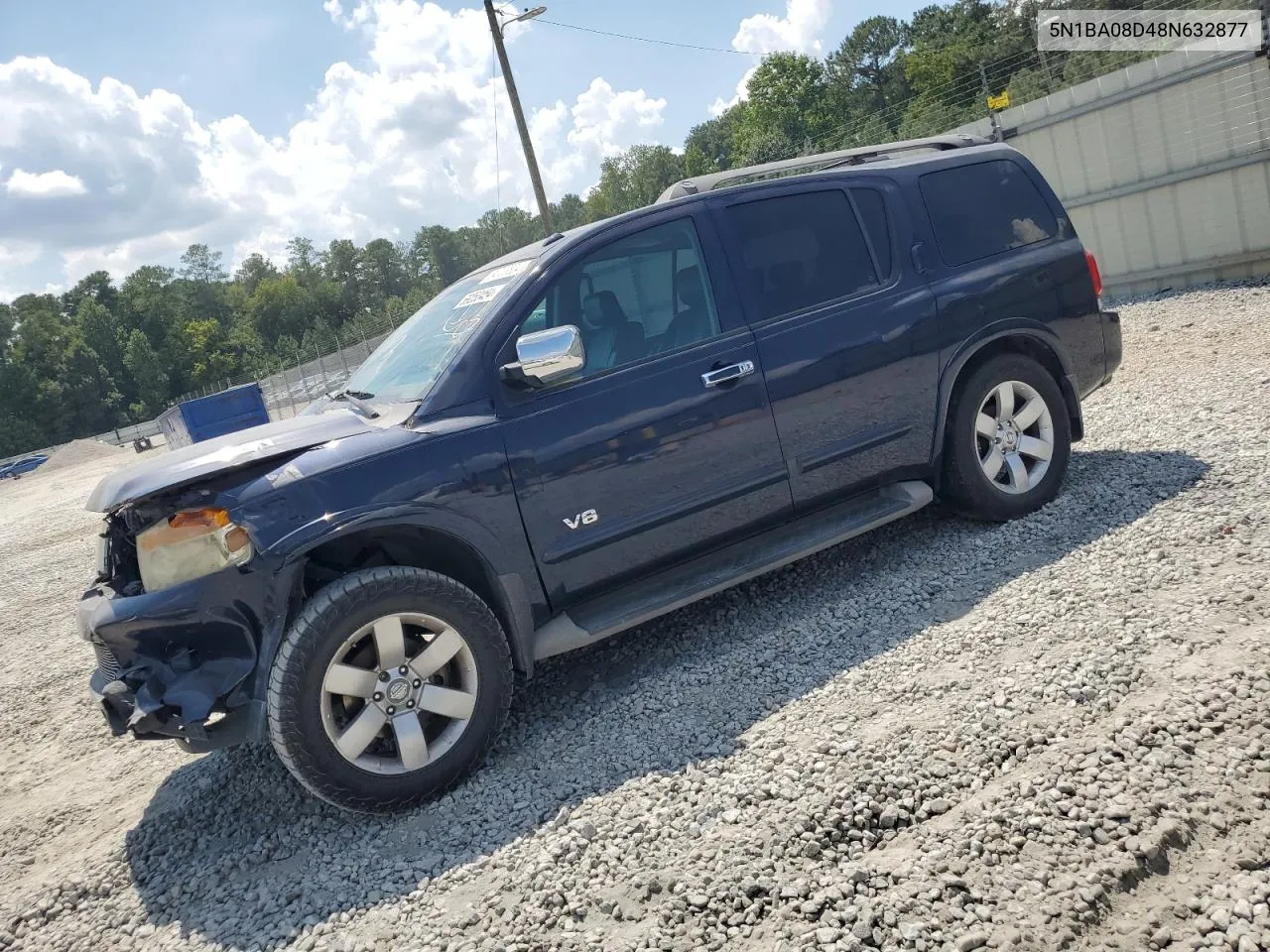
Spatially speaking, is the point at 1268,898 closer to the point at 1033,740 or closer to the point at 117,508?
the point at 1033,740

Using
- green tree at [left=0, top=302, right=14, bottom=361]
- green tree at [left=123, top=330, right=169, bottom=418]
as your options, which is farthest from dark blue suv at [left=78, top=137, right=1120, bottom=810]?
green tree at [left=0, top=302, right=14, bottom=361]

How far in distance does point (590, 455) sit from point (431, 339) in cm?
100

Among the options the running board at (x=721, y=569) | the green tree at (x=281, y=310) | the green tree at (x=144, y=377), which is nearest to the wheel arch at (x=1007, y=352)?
the running board at (x=721, y=569)

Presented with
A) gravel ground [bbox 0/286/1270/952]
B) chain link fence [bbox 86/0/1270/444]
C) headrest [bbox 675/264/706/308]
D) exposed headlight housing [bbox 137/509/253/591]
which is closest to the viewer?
gravel ground [bbox 0/286/1270/952]

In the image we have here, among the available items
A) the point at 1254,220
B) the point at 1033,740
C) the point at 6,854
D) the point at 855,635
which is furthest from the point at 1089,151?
the point at 6,854

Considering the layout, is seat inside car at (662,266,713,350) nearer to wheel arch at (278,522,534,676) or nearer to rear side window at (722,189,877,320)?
rear side window at (722,189,877,320)

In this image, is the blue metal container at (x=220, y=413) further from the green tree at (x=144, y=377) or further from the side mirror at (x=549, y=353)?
the green tree at (x=144, y=377)

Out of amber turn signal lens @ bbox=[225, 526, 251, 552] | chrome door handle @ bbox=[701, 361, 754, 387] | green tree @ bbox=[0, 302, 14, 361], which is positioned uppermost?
green tree @ bbox=[0, 302, 14, 361]

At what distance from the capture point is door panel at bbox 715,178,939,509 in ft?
13.6

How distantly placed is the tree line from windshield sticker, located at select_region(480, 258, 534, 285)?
112 feet

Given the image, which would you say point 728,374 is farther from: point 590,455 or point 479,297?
point 479,297

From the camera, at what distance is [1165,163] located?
10.9 meters

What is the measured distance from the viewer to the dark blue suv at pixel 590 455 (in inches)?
123

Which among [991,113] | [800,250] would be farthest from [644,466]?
[991,113]
